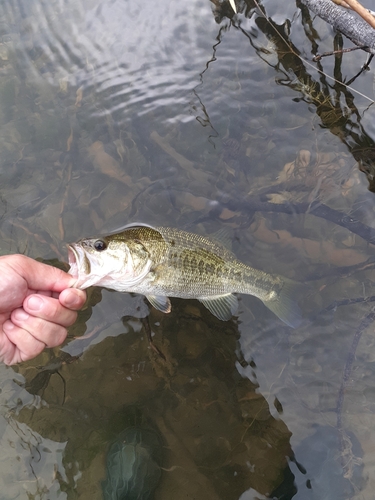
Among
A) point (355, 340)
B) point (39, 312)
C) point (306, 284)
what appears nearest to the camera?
point (39, 312)

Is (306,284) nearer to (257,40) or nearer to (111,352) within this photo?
(111,352)

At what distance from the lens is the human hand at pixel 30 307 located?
3523 mm

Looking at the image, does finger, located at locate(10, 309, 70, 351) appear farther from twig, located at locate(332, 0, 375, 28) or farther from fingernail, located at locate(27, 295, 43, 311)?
twig, located at locate(332, 0, 375, 28)

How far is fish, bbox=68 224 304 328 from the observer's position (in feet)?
11.7

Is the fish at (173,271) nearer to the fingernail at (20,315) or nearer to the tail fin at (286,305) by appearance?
the tail fin at (286,305)

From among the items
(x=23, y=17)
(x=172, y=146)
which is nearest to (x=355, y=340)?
(x=172, y=146)

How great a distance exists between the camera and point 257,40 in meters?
5.65

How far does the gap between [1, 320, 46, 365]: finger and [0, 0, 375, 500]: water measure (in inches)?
35.3

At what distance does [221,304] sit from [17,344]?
214 centimetres

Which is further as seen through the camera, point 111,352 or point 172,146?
point 172,146

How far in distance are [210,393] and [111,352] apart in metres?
1.30

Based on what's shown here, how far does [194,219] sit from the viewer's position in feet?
16.1

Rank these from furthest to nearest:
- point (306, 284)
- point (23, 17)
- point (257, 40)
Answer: point (23, 17) → point (257, 40) → point (306, 284)

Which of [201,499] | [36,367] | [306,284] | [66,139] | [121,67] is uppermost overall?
[121,67]
